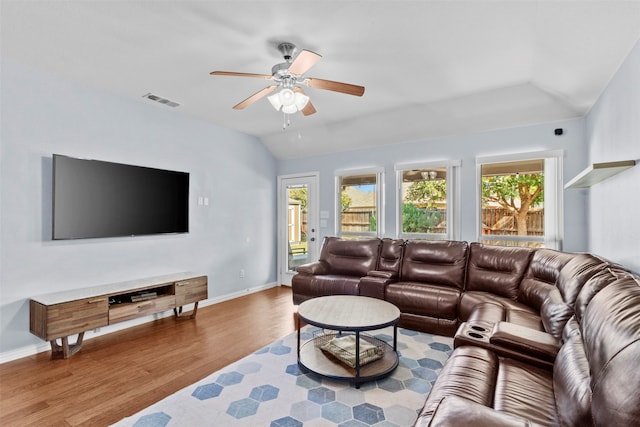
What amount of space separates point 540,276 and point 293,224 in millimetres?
3930

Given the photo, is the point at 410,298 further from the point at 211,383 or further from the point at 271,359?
the point at 211,383

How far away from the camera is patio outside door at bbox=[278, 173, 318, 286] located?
5826mm

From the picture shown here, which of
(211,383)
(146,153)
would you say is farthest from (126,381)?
(146,153)

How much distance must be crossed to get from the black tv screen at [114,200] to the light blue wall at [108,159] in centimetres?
11

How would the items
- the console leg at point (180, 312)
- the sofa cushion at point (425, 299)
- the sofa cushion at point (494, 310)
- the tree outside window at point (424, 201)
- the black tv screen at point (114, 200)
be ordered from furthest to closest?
the tree outside window at point (424, 201)
the console leg at point (180, 312)
the sofa cushion at point (425, 299)
the black tv screen at point (114, 200)
the sofa cushion at point (494, 310)

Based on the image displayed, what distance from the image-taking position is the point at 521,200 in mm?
4062

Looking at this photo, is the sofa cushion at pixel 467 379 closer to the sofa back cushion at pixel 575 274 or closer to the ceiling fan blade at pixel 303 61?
the sofa back cushion at pixel 575 274

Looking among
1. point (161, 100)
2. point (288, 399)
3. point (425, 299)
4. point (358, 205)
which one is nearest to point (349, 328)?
point (288, 399)

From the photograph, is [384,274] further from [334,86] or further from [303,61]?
[303,61]

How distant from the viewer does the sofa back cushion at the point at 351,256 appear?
4.38m

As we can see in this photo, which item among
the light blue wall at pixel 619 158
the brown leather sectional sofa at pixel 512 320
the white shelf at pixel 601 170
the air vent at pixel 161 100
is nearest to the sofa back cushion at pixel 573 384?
the brown leather sectional sofa at pixel 512 320

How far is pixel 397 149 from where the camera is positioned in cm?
494

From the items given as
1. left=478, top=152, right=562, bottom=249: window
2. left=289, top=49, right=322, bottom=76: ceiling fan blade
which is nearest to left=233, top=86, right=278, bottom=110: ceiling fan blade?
left=289, top=49, right=322, bottom=76: ceiling fan blade

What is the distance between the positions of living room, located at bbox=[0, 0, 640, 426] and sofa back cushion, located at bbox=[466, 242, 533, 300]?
0.66 m
